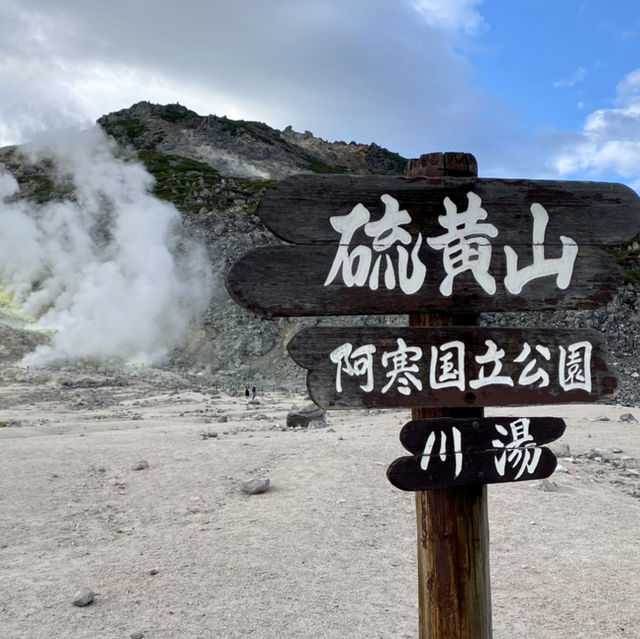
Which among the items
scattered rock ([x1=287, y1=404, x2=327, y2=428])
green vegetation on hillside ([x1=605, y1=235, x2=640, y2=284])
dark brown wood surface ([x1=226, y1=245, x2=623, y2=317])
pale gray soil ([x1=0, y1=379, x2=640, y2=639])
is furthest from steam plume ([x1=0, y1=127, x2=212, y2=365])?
dark brown wood surface ([x1=226, y1=245, x2=623, y2=317])

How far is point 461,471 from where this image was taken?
2.29 m

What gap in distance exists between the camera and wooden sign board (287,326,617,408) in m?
2.21

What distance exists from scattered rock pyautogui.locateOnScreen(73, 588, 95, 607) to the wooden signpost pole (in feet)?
9.08

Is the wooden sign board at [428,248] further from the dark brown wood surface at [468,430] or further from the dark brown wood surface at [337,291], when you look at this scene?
the dark brown wood surface at [468,430]

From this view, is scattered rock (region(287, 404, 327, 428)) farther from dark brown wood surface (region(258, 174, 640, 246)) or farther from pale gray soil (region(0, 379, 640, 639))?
dark brown wood surface (region(258, 174, 640, 246))

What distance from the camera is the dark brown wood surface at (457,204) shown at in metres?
2.29

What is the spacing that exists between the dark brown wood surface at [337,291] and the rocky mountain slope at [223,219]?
9.38 feet

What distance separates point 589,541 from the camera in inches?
208

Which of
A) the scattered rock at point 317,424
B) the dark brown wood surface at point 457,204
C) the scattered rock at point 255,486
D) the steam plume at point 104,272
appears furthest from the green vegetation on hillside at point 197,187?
the dark brown wood surface at point 457,204

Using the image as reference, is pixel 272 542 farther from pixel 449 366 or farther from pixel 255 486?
pixel 449 366

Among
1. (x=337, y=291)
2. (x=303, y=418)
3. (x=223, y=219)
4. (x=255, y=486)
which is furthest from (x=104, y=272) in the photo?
(x=337, y=291)

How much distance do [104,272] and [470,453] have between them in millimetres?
33080

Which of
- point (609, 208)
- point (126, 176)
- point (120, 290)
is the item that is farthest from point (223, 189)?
point (609, 208)

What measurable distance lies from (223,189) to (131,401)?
28.4m
